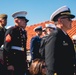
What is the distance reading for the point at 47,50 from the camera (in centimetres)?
402

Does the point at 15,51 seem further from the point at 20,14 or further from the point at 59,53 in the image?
the point at 59,53

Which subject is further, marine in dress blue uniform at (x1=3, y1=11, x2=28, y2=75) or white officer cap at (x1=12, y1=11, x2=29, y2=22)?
white officer cap at (x1=12, y1=11, x2=29, y2=22)

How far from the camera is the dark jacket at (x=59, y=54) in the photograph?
12.9 ft

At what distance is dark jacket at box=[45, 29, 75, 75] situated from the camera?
393 cm

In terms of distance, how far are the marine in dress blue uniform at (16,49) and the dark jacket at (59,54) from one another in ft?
6.79

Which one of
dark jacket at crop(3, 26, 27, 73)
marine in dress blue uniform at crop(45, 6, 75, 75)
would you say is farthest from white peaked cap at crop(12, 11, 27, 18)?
marine in dress blue uniform at crop(45, 6, 75, 75)

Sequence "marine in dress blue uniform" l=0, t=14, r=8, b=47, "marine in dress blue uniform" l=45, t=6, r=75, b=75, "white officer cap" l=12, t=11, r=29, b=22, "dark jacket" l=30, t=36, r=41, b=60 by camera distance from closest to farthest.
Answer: "marine in dress blue uniform" l=45, t=6, r=75, b=75 → "white officer cap" l=12, t=11, r=29, b=22 → "marine in dress blue uniform" l=0, t=14, r=8, b=47 → "dark jacket" l=30, t=36, r=41, b=60

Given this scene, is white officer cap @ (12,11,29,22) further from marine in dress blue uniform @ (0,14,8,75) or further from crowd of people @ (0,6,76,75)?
marine in dress blue uniform @ (0,14,8,75)

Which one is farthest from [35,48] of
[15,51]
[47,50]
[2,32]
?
[47,50]

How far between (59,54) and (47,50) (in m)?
0.17

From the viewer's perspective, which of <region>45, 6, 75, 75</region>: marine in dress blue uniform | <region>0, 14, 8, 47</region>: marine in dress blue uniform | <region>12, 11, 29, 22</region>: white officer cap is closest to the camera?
<region>45, 6, 75, 75</region>: marine in dress blue uniform

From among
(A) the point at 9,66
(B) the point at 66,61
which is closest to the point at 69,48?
(B) the point at 66,61

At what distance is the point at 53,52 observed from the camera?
3.94 m

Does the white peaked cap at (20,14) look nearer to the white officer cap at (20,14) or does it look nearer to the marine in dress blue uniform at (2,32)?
the white officer cap at (20,14)
